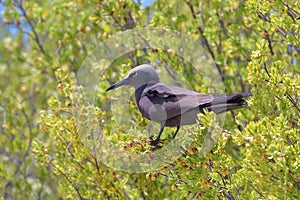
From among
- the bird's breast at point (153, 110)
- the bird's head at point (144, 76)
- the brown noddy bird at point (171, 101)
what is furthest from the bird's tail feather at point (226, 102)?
the bird's head at point (144, 76)

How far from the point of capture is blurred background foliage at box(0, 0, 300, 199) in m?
4.08

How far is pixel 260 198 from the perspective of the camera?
14.0 feet

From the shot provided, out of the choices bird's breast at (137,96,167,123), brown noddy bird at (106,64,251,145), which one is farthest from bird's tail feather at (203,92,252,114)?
bird's breast at (137,96,167,123)

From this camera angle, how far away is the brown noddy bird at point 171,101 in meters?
4.33

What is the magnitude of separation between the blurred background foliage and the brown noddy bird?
202 mm

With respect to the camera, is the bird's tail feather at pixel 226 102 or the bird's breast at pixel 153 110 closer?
the bird's tail feather at pixel 226 102

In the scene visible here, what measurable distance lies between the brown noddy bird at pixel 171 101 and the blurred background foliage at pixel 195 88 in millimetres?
202

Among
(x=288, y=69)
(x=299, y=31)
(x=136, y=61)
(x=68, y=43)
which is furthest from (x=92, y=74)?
(x=299, y=31)

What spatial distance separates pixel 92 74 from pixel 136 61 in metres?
0.60

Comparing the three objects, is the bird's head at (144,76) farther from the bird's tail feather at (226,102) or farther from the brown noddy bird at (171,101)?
the bird's tail feather at (226,102)

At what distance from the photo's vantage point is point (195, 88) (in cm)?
666

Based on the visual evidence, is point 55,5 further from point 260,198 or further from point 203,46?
point 260,198

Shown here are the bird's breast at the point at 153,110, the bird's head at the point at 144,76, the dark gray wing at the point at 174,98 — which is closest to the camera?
the dark gray wing at the point at 174,98

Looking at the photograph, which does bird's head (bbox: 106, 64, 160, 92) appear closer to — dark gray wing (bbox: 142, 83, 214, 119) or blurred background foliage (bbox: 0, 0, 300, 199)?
dark gray wing (bbox: 142, 83, 214, 119)
